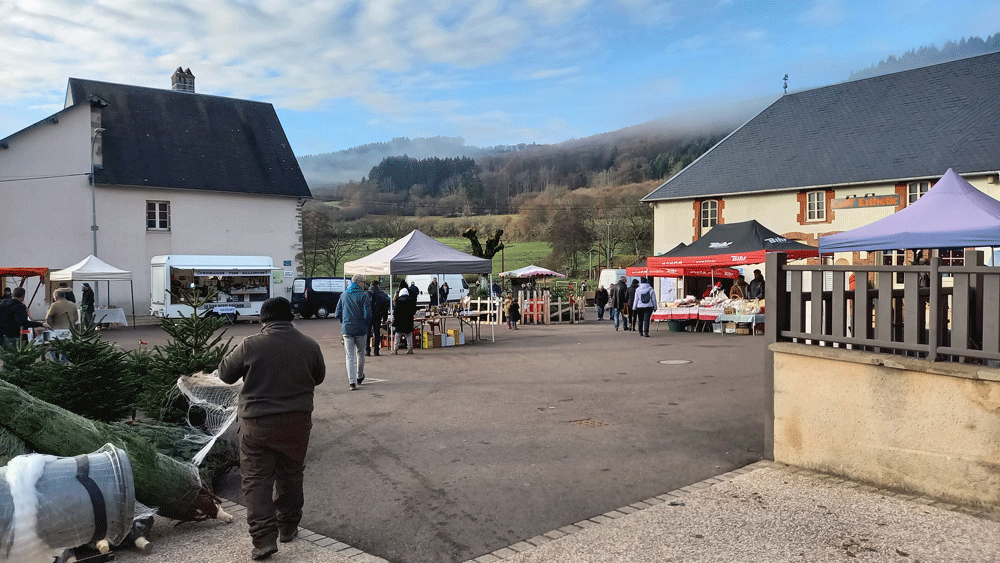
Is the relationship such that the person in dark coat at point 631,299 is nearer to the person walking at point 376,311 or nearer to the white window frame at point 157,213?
the person walking at point 376,311

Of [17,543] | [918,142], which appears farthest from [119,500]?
[918,142]

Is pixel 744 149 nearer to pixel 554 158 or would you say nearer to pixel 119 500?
pixel 119 500

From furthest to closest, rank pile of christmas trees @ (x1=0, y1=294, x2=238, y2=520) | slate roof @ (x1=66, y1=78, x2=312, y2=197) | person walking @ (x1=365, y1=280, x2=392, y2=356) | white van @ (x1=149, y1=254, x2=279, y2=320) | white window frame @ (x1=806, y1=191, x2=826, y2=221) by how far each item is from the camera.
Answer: slate roof @ (x1=66, y1=78, x2=312, y2=197), white window frame @ (x1=806, y1=191, x2=826, y2=221), white van @ (x1=149, y1=254, x2=279, y2=320), person walking @ (x1=365, y1=280, x2=392, y2=356), pile of christmas trees @ (x1=0, y1=294, x2=238, y2=520)

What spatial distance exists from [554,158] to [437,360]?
16832 cm

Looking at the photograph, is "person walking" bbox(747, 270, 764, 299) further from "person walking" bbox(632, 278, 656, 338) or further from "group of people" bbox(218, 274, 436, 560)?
"group of people" bbox(218, 274, 436, 560)

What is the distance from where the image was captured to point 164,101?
36.4 meters

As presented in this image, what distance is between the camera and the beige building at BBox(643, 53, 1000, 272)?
25547 mm

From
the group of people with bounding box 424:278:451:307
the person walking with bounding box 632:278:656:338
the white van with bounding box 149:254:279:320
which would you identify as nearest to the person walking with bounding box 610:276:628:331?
the person walking with bounding box 632:278:656:338

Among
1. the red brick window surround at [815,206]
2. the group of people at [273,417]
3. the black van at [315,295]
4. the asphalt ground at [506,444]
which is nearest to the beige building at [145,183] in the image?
the black van at [315,295]

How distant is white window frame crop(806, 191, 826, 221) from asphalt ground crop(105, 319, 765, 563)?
15.7 metres

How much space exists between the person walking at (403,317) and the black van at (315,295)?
48.1ft

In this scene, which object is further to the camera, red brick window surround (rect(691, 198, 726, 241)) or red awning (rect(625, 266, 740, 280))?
red brick window surround (rect(691, 198, 726, 241))

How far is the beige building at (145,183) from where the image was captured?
29922 mm

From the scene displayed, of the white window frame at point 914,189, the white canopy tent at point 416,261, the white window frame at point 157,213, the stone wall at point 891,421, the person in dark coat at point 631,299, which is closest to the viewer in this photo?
the stone wall at point 891,421
